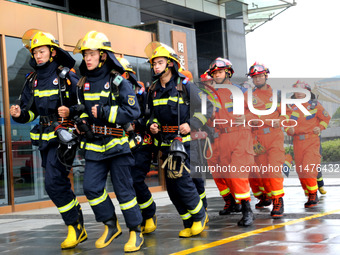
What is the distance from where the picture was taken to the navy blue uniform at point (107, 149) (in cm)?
564

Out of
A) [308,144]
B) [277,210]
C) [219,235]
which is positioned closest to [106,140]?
[219,235]

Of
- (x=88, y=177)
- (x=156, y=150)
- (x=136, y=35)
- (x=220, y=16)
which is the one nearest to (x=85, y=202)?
(x=136, y=35)

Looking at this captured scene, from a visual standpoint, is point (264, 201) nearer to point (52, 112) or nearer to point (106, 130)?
point (106, 130)

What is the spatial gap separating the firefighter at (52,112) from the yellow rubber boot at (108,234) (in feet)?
1.34

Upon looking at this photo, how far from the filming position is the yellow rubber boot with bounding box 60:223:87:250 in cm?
592

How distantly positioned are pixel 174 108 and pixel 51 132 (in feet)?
4.57

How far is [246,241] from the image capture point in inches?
226

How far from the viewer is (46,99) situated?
601 centimetres

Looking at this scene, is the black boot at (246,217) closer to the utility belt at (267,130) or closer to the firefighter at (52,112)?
the utility belt at (267,130)

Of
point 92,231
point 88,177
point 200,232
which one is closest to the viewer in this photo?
point 88,177

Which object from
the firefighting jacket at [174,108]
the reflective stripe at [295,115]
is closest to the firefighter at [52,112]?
the firefighting jacket at [174,108]

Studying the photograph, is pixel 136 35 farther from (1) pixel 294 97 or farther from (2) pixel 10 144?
(1) pixel 294 97

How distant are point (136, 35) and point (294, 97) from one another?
599 cm

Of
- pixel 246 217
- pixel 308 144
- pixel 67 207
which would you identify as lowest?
pixel 246 217
